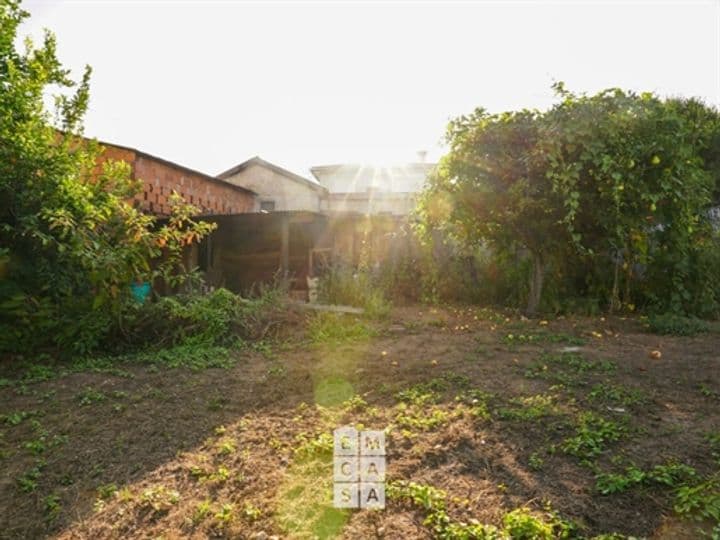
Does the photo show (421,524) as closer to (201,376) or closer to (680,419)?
(680,419)

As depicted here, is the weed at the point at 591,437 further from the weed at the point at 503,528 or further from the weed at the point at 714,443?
the weed at the point at 503,528

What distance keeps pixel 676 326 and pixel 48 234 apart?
674 cm

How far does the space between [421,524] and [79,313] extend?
4124mm

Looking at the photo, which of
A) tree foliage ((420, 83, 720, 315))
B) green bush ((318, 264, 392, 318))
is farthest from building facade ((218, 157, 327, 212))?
tree foliage ((420, 83, 720, 315))

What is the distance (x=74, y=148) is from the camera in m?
5.02

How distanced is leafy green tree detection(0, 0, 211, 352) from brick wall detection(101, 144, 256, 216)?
3552mm

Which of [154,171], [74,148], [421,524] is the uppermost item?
[154,171]

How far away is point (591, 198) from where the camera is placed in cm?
559

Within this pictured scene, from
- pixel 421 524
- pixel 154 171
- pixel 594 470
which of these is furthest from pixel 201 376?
pixel 154 171

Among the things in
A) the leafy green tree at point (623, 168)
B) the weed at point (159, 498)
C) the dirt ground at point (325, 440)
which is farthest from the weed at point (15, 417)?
the leafy green tree at point (623, 168)

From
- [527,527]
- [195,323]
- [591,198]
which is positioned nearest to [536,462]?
[527,527]

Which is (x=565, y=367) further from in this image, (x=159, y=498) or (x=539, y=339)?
(x=159, y=498)

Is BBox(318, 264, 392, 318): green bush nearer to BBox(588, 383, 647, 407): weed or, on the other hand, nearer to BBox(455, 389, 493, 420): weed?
BBox(455, 389, 493, 420): weed

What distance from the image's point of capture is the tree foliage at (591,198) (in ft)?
17.3
